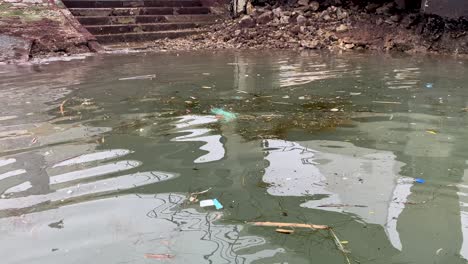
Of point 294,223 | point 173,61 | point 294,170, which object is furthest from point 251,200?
point 173,61

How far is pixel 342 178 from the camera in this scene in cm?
265

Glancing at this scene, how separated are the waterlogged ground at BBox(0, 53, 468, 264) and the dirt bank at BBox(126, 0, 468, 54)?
10.5ft

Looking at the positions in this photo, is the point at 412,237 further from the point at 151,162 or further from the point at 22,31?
the point at 22,31

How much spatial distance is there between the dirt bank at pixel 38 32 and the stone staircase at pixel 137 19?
772 millimetres

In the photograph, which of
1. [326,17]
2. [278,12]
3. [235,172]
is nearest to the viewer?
[235,172]

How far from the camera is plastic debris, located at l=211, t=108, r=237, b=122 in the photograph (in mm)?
3872

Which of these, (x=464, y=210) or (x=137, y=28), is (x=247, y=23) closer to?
(x=137, y=28)

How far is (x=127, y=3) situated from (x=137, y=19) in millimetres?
793

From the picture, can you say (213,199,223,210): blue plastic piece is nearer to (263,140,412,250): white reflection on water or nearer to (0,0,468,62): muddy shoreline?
(263,140,412,250): white reflection on water

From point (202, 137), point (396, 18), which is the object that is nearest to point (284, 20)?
A: point (396, 18)

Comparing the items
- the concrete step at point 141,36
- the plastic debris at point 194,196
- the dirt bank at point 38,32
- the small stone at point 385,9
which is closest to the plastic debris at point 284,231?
the plastic debris at point 194,196

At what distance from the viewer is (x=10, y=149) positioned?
323 cm

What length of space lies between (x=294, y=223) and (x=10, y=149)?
7.37 ft

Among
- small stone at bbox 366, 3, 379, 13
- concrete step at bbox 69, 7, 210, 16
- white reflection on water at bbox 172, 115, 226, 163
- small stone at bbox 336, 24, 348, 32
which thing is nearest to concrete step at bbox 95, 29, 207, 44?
concrete step at bbox 69, 7, 210, 16
